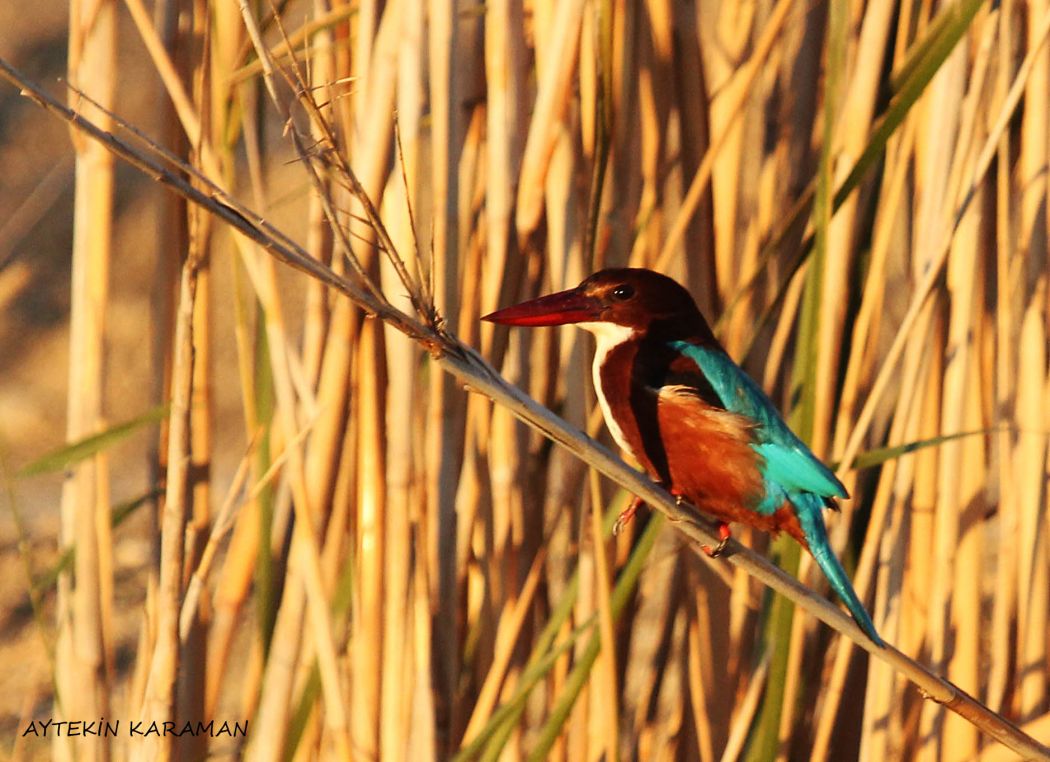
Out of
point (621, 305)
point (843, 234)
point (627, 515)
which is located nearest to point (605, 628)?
point (627, 515)

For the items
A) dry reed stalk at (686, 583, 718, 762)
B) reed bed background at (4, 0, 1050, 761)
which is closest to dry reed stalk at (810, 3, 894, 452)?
reed bed background at (4, 0, 1050, 761)

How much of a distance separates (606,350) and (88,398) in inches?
22.1

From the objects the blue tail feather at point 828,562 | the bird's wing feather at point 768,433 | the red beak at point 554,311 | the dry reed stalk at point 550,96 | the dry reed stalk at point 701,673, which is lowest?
the dry reed stalk at point 701,673

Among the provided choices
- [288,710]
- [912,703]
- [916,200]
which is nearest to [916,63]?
[916,200]

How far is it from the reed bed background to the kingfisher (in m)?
0.05

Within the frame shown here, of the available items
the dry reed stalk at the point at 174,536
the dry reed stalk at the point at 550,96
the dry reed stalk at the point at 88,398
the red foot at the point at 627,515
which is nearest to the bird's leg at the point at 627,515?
the red foot at the point at 627,515

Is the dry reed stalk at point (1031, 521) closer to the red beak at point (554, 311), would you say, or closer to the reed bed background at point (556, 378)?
the reed bed background at point (556, 378)

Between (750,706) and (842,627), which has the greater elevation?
(842,627)

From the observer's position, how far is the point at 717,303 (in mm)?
1555

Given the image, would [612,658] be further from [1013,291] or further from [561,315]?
[1013,291]

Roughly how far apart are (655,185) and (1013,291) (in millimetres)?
461

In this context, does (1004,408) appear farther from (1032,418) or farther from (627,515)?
(627,515)

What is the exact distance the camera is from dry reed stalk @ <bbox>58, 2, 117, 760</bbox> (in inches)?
51.6

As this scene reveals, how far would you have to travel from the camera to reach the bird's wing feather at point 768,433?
1309 millimetres
